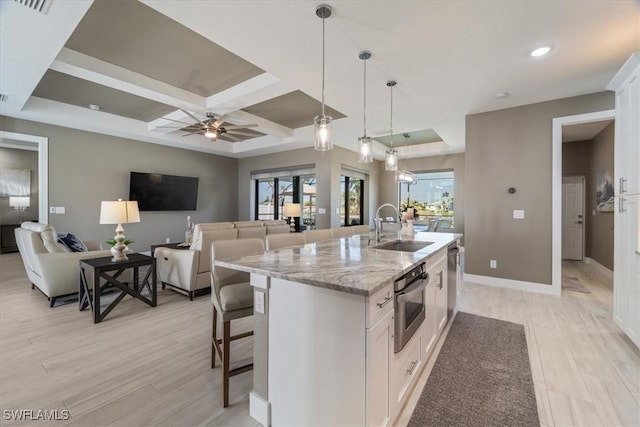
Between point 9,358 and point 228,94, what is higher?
point 228,94

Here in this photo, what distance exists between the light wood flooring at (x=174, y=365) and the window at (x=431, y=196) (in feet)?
15.3

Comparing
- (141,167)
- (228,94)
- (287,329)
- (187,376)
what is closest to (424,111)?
(228,94)

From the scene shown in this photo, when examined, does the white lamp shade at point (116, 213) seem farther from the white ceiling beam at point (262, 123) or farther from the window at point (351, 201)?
the window at point (351, 201)

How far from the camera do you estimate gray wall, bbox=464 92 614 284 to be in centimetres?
397

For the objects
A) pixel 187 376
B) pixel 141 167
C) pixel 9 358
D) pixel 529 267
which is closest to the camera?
pixel 187 376

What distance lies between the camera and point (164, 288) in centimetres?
411

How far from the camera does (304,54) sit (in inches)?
109

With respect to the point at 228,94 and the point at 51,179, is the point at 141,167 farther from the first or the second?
the point at 228,94

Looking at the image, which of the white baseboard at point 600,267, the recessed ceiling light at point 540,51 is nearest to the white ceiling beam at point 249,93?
the recessed ceiling light at point 540,51

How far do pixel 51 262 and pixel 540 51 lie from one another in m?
5.81

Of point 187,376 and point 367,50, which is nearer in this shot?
point 187,376

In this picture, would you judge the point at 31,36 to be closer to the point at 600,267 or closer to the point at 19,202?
the point at 19,202

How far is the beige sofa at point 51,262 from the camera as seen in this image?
3.26 meters

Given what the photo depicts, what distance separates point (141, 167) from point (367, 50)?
586cm
